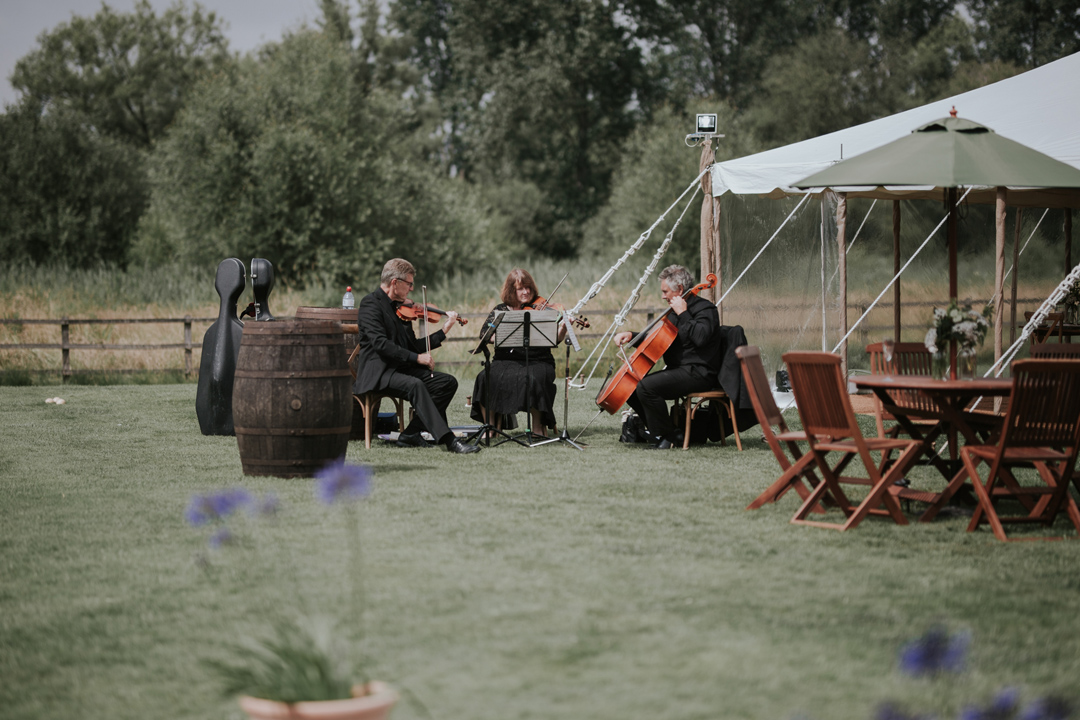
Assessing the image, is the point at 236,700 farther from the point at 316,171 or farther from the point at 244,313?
the point at 316,171

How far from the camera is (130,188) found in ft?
105

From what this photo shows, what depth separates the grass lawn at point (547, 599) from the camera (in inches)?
118

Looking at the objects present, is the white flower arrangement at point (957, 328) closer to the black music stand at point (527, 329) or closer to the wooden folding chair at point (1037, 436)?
the wooden folding chair at point (1037, 436)

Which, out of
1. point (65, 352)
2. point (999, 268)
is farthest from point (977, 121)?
point (65, 352)

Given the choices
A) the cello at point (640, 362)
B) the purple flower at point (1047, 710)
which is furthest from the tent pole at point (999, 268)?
the purple flower at point (1047, 710)

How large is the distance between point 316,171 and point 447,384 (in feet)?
57.1

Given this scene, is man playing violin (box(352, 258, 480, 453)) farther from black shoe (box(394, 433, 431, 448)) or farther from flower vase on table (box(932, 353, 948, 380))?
flower vase on table (box(932, 353, 948, 380))

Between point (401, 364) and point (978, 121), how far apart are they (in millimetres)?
5570

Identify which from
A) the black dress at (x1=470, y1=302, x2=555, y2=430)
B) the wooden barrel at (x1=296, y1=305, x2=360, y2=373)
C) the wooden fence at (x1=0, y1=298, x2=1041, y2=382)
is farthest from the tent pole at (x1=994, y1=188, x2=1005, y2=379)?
the wooden fence at (x1=0, y1=298, x2=1041, y2=382)

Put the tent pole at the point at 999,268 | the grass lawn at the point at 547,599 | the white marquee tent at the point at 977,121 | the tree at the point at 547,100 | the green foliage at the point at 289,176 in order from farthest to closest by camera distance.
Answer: the tree at the point at 547,100
the green foliage at the point at 289,176
the white marquee tent at the point at 977,121
the tent pole at the point at 999,268
the grass lawn at the point at 547,599

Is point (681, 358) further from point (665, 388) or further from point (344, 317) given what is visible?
point (344, 317)

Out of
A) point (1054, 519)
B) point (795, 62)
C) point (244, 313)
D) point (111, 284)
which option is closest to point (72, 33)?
point (111, 284)

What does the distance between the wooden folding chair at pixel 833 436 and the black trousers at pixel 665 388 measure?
8.40 ft

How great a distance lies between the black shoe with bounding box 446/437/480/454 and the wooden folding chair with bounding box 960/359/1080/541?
3671 mm
